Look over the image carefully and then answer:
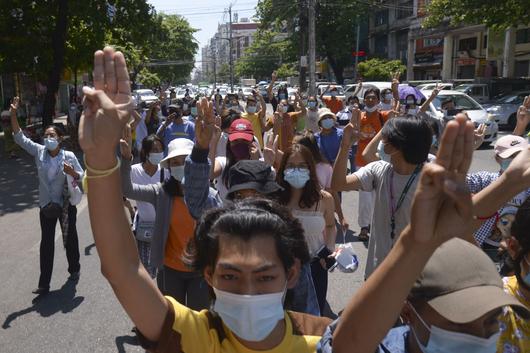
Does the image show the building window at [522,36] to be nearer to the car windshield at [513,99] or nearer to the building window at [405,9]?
the car windshield at [513,99]

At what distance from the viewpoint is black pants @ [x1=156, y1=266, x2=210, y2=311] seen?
11.4 ft

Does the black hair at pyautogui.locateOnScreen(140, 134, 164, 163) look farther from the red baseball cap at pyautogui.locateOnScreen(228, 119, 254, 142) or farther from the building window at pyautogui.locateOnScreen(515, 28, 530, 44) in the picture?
the building window at pyautogui.locateOnScreen(515, 28, 530, 44)

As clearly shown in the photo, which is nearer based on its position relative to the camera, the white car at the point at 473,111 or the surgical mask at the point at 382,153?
the surgical mask at the point at 382,153

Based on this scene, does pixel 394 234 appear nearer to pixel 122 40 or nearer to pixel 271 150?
pixel 271 150

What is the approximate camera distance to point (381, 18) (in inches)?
1898

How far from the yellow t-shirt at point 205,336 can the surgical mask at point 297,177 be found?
1732mm

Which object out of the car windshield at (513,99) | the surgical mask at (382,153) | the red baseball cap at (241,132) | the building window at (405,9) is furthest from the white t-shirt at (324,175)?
the building window at (405,9)

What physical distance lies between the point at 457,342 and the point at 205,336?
0.77 metres

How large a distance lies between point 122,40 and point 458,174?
63.9ft

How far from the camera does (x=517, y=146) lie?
367 centimetres

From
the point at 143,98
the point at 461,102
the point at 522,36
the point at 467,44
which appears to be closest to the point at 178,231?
the point at 461,102

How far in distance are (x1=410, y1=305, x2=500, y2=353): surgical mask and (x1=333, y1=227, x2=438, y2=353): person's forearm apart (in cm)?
23

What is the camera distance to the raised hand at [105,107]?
1.47m

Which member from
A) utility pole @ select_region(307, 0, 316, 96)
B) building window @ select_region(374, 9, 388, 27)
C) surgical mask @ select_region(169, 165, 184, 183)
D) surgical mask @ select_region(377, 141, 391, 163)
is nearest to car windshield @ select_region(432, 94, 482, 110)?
utility pole @ select_region(307, 0, 316, 96)
